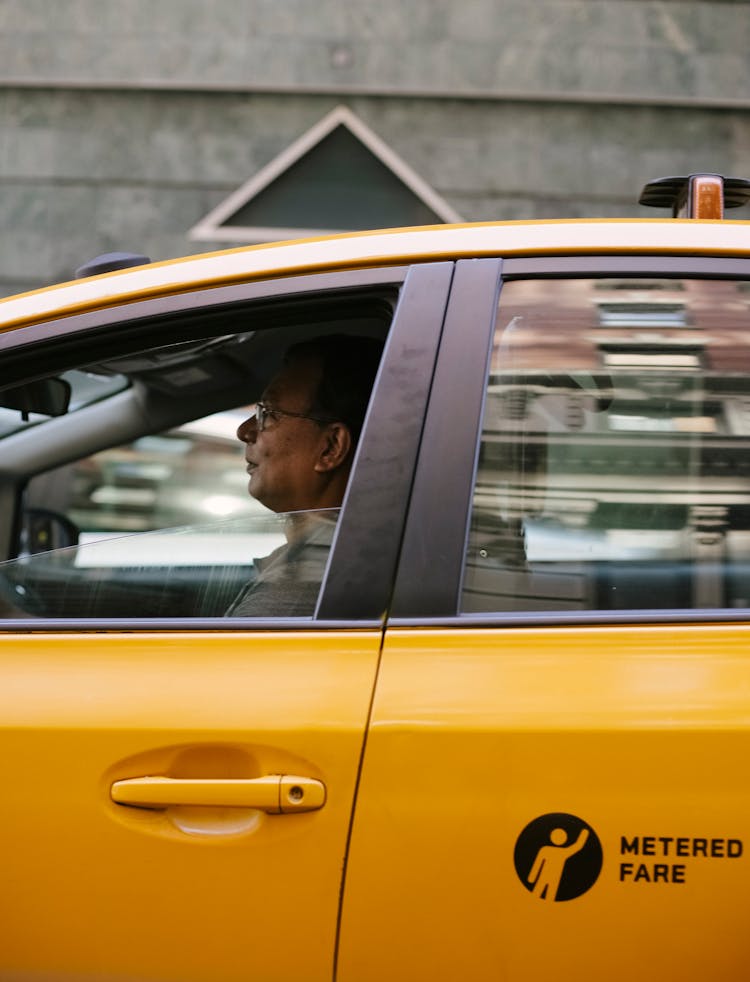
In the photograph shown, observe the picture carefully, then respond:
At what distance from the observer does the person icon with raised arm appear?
4.21 ft

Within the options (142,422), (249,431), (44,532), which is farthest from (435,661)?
(44,532)

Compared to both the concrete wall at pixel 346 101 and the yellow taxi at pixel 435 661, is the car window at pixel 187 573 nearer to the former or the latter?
the yellow taxi at pixel 435 661

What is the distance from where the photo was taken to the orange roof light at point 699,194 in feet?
6.03

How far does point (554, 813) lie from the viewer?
1.29 m

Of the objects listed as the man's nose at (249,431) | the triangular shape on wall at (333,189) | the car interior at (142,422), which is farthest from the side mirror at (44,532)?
the triangular shape on wall at (333,189)

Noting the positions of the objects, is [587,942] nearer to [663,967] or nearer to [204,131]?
[663,967]

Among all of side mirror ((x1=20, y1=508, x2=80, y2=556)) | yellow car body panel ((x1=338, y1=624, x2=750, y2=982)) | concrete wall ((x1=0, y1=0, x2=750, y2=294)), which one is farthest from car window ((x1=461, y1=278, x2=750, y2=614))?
concrete wall ((x1=0, y1=0, x2=750, y2=294))

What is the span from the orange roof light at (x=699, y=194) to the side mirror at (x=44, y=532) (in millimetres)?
2518

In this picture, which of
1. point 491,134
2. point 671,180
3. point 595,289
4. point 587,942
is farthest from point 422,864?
point 491,134

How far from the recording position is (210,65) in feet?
30.1

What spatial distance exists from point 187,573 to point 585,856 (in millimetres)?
761

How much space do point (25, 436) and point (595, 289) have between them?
2.23m

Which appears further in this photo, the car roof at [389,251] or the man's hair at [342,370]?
the man's hair at [342,370]

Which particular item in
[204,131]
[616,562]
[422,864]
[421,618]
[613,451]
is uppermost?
[204,131]
